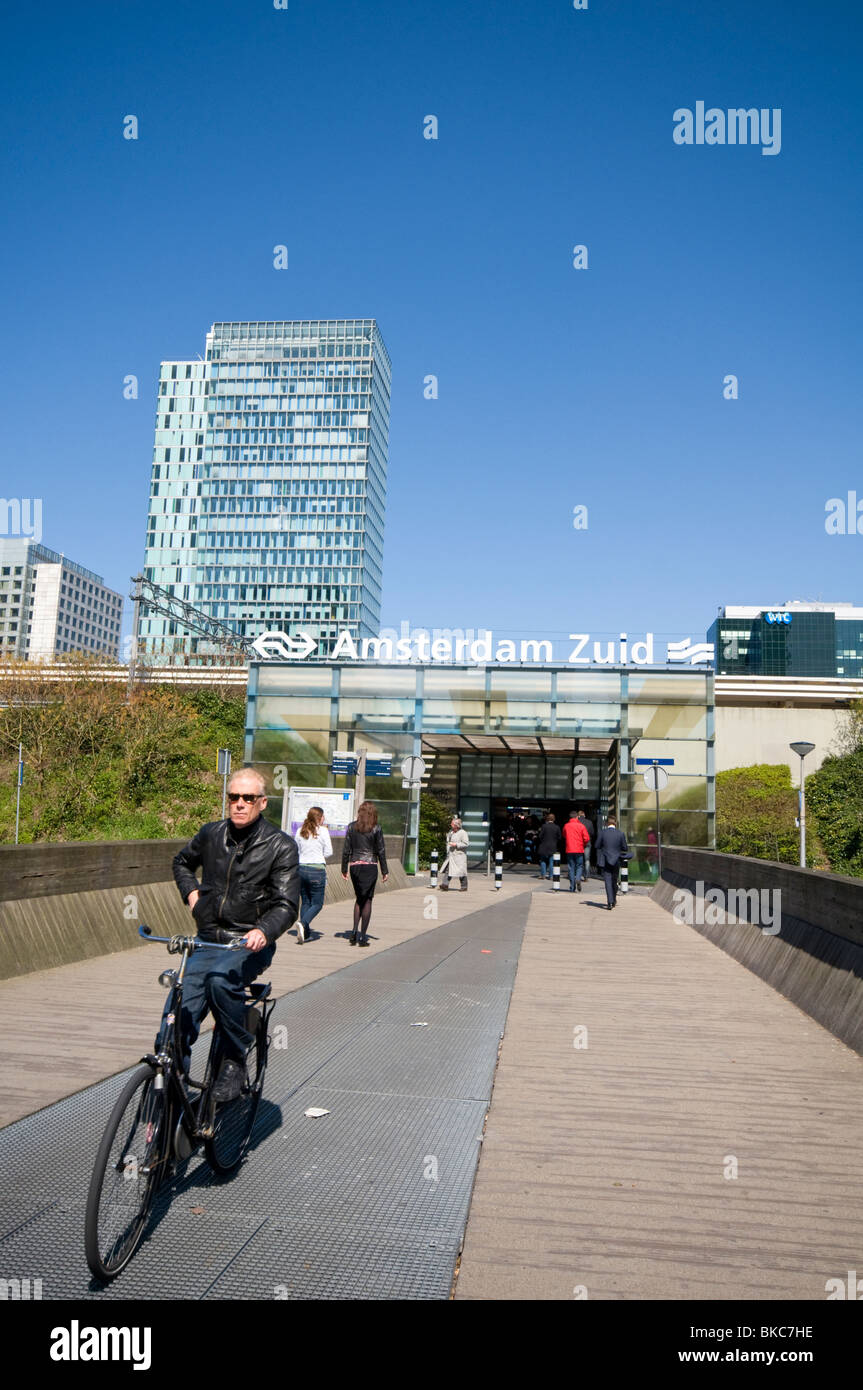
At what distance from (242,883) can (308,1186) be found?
130 centimetres

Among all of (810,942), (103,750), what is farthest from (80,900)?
(103,750)

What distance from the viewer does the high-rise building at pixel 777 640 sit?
179500mm

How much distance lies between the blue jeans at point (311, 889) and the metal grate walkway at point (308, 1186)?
7026 mm

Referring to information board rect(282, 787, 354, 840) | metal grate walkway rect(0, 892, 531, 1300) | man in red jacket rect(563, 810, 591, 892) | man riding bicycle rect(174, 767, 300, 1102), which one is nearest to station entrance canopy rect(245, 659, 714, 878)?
man in red jacket rect(563, 810, 591, 892)

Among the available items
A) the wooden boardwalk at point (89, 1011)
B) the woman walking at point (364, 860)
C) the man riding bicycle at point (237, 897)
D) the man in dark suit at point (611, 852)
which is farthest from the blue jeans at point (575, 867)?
the man riding bicycle at point (237, 897)

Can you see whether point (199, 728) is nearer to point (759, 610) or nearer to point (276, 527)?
point (276, 527)

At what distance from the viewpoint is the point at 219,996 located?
171 inches

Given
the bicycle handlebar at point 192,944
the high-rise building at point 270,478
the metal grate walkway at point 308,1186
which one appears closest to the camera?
the metal grate walkway at point 308,1186

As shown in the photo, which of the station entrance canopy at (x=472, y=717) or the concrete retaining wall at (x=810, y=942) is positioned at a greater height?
the station entrance canopy at (x=472, y=717)

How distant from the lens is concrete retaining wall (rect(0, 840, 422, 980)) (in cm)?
902

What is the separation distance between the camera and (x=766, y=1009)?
353 inches

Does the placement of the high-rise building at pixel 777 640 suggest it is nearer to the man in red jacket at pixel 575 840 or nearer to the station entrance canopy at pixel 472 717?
the station entrance canopy at pixel 472 717

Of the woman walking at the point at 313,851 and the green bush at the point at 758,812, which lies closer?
the woman walking at the point at 313,851

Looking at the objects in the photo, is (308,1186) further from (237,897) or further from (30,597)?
(30,597)
